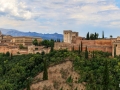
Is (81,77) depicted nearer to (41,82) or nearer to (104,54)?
(41,82)

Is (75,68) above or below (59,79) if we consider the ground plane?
above

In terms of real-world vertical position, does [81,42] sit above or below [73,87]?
above

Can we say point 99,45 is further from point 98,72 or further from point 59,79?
point 59,79

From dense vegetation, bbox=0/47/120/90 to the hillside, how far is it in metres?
0.62

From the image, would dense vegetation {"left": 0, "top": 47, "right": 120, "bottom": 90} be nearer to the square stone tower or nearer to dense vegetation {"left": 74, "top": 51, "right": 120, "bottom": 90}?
dense vegetation {"left": 74, "top": 51, "right": 120, "bottom": 90}

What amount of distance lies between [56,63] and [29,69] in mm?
4325

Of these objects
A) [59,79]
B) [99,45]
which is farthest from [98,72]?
[99,45]

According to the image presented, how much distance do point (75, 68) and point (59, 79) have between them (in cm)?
249

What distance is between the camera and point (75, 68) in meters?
37.2

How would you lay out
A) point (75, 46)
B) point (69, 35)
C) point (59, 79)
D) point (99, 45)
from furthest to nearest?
1. point (69, 35)
2. point (75, 46)
3. point (99, 45)
4. point (59, 79)

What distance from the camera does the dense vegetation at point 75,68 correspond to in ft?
111

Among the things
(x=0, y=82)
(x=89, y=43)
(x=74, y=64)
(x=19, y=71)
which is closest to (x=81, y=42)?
(x=89, y=43)

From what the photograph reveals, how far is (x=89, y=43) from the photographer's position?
4641 centimetres

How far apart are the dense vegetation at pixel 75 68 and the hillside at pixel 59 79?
62 centimetres
